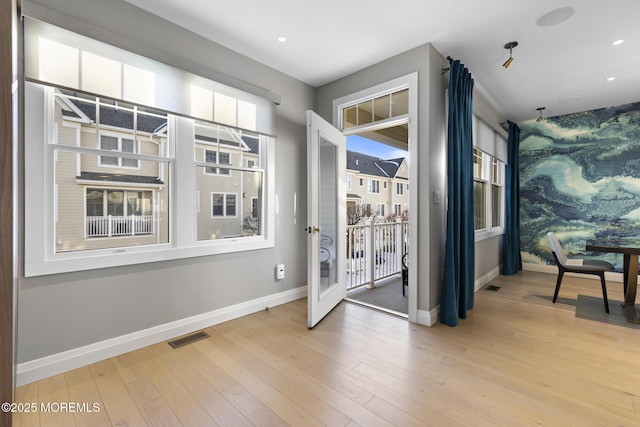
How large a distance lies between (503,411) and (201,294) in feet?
7.99

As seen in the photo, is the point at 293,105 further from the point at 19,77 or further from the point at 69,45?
the point at 19,77

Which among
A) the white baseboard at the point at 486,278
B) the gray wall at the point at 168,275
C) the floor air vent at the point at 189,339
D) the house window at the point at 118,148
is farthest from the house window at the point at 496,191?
the house window at the point at 118,148

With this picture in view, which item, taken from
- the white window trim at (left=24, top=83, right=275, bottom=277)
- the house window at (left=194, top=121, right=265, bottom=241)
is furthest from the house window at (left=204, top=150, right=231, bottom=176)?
the white window trim at (left=24, top=83, right=275, bottom=277)

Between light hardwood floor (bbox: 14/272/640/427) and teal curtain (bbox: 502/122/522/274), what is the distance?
216 centimetres

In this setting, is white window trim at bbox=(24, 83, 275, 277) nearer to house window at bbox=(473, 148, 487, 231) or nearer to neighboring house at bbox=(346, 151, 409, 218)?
house window at bbox=(473, 148, 487, 231)

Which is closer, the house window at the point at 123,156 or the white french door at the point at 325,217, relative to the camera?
the house window at the point at 123,156

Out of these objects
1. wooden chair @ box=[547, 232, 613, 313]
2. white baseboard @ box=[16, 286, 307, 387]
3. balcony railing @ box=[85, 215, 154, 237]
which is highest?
balcony railing @ box=[85, 215, 154, 237]

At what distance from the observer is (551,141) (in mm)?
5113

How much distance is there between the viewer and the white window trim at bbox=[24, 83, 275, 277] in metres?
1.84

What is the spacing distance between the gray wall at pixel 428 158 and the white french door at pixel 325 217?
2.92 ft

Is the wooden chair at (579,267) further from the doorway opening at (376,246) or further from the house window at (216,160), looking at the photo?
the house window at (216,160)

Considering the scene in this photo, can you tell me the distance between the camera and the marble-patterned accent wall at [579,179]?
4.48 m

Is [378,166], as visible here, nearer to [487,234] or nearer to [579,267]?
[487,234]

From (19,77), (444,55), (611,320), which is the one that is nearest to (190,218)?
(19,77)
